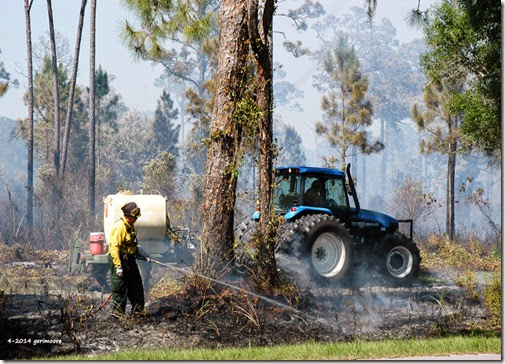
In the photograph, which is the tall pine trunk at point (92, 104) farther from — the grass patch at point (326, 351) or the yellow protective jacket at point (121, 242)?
the grass patch at point (326, 351)

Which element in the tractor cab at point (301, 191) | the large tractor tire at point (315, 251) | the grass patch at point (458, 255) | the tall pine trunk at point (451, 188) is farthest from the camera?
the tall pine trunk at point (451, 188)

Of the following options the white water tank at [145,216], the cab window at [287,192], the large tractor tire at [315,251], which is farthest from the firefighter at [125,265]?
the cab window at [287,192]

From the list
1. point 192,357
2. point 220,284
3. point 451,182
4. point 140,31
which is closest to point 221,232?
point 220,284

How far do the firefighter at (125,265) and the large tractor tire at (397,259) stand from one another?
204 inches

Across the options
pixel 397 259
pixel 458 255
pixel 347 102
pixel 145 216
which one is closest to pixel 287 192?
pixel 145 216

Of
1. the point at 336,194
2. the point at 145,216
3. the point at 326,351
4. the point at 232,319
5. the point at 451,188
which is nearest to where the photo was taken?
the point at 326,351

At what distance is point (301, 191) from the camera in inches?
559

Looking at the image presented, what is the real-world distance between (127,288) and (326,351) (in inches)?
113

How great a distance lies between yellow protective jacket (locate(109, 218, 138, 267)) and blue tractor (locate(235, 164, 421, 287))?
6.01 ft

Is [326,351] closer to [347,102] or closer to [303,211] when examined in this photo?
[303,211]

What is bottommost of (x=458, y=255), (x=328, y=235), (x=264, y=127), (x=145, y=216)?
(x=458, y=255)

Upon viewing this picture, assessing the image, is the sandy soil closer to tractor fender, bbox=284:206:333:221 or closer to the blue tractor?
the blue tractor

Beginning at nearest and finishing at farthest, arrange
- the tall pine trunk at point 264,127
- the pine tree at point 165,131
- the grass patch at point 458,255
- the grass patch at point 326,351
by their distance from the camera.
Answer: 1. the grass patch at point 326,351
2. the tall pine trunk at point 264,127
3. the grass patch at point 458,255
4. the pine tree at point 165,131

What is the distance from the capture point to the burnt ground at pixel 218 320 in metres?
10.7
